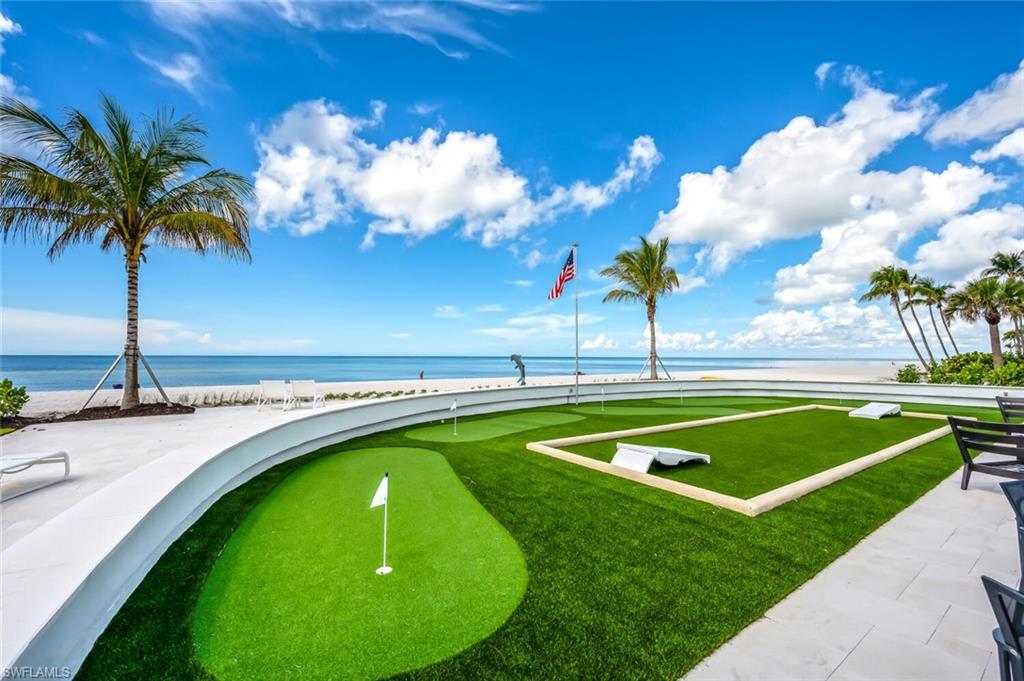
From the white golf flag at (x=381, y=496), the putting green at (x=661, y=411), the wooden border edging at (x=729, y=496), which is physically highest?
the white golf flag at (x=381, y=496)

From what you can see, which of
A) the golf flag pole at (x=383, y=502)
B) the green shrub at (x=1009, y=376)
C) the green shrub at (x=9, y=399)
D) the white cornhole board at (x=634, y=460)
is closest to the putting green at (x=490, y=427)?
the white cornhole board at (x=634, y=460)

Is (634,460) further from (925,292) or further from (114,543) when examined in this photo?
(925,292)

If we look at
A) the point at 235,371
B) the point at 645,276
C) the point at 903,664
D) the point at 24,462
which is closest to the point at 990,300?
the point at 645,276

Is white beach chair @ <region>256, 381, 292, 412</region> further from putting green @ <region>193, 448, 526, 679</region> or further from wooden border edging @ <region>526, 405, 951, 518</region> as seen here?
wooden border edging @ <region>526, 405, 951, 518</region>

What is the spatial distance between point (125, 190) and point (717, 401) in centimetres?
1963

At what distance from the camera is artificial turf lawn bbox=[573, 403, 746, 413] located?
479 inches

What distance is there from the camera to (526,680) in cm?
210

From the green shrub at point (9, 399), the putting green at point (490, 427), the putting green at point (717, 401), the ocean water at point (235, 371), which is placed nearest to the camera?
the putting green at point (490, 427)

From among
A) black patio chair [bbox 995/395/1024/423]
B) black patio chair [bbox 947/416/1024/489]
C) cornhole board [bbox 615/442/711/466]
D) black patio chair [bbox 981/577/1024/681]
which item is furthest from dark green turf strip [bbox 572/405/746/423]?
black patio chair [bbox 981/577/1024/681]

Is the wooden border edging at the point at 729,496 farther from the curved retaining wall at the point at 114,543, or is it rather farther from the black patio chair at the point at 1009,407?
the curved retaining wall at the point at 114,543

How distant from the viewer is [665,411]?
42.5 ft

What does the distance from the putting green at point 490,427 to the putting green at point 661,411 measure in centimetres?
147

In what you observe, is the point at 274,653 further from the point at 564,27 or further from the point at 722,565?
the point at 564,27

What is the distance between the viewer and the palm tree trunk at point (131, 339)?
1034cm
